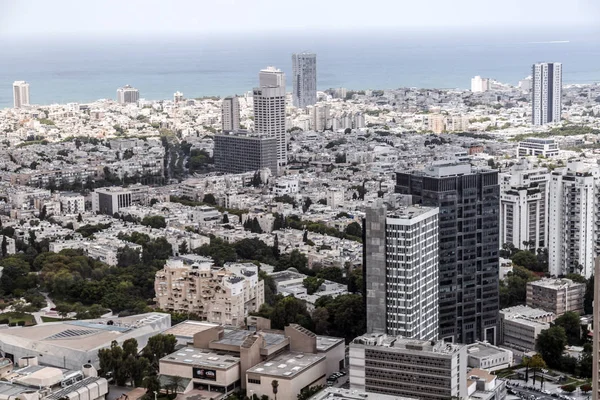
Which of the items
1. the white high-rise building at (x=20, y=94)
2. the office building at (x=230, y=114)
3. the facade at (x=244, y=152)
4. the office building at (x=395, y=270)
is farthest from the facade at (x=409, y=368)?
the white high-rise building at (x=20, y=94)

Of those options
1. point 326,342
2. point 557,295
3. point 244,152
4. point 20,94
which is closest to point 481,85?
point 20,94

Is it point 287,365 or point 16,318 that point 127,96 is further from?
point 287,365

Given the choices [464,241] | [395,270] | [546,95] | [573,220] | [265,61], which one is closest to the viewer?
[395,270]

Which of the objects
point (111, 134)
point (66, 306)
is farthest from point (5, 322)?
point (111, 134)

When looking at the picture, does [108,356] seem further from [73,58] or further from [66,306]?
[73,58]

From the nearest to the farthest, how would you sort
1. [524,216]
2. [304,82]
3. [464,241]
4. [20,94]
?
1. [464,241]
2. [524,216]
3. [304,82]
4. [20,94]

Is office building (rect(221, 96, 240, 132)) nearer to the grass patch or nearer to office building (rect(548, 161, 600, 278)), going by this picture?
office building (rect(548, 161, 600, 278))

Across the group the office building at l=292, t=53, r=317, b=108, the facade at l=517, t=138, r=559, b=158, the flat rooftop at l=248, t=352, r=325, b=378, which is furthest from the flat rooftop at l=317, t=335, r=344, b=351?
the office building at l=292, t=53, r=317, b=108
